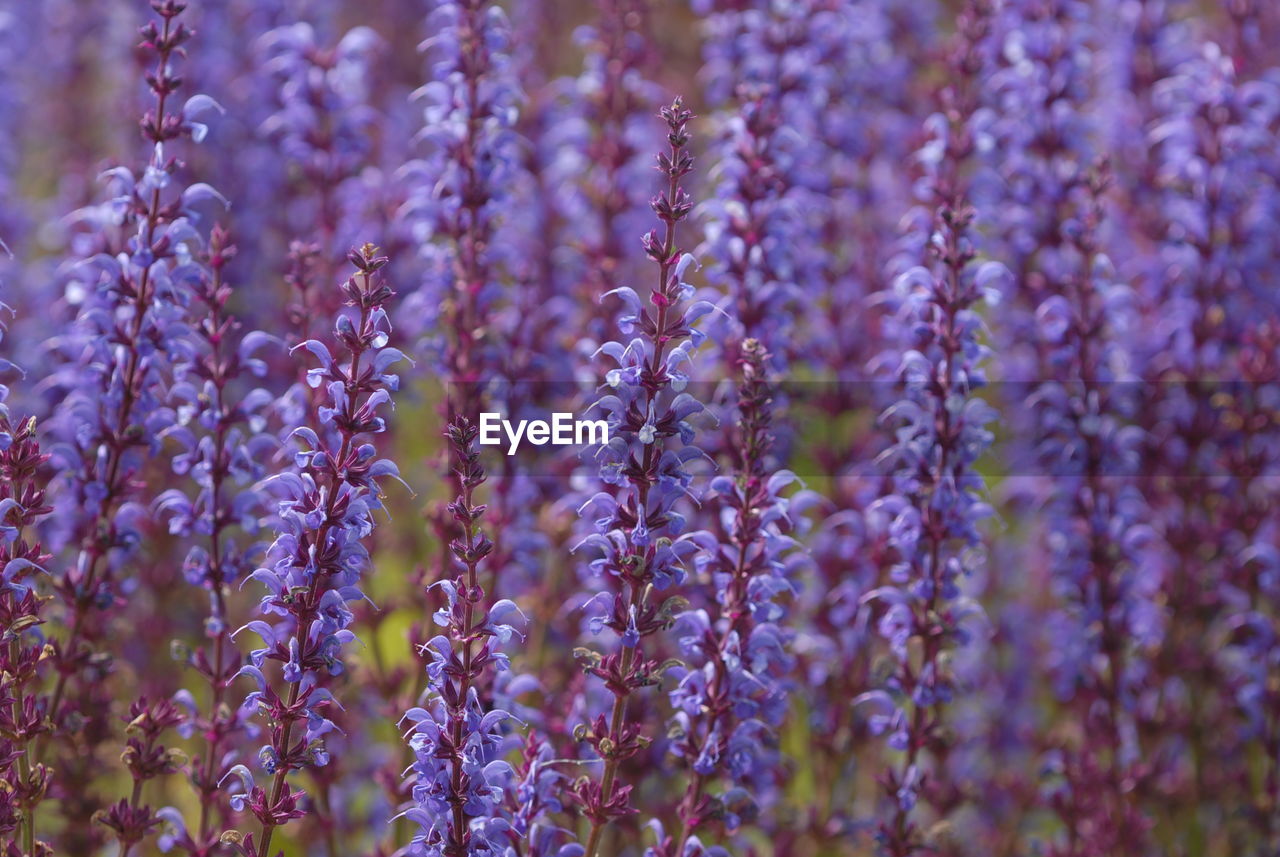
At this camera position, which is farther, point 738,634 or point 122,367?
point 122,367

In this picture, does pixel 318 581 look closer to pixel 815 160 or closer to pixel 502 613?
pixel 502 613

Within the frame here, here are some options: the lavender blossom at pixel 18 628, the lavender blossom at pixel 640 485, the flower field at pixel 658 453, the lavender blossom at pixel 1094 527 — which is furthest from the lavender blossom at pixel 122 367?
the lavender blossom at pixel 1094 527

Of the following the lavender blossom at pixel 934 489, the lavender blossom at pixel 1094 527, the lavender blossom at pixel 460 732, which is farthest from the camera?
the lavender blossom at pixel 1094 527

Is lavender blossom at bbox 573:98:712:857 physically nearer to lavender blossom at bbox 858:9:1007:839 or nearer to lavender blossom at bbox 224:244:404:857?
lavender blossom at bbox 224:244:404:857

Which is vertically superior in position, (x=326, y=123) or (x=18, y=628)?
(x=326, y=123)

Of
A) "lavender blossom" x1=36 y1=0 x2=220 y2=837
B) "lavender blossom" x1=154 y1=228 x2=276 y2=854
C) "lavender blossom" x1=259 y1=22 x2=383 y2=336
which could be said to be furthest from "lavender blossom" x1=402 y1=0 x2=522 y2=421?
"lavender blossom" x1=36 y1=0 x2=220 y2=837

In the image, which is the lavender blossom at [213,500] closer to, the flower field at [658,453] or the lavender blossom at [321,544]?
the flower field at [658,453]

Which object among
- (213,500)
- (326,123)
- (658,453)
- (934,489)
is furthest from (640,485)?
(326,123)

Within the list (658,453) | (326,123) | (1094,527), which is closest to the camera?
(658,453)

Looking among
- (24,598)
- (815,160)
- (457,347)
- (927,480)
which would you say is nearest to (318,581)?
(24,598)

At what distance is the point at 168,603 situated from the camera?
29.2 feet

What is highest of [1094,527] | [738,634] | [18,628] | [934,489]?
[934,489]

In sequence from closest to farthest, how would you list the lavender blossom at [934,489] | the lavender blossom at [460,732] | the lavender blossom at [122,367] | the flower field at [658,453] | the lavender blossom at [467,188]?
1. the lavender blossom at [460,732]
2. the flower field at [658,453]
3. the lavender blossom at [122,367]
4. the lavender blossom at [934,489]
5. the lavender blossom at [467,188]

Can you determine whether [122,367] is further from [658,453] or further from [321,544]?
[658,453]
